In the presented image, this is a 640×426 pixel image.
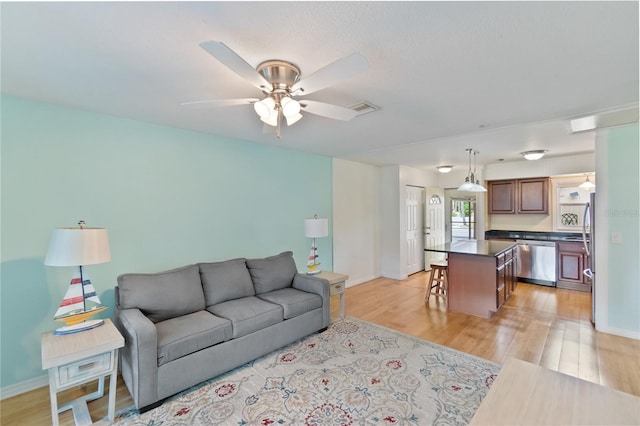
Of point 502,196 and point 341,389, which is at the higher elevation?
point 502,196

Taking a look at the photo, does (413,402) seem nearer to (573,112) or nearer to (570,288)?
(573,112)

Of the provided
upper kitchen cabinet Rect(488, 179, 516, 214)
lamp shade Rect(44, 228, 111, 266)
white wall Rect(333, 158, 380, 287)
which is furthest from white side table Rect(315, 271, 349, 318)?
upper kitchen cabinet Rect(488, 179, 516, 214)

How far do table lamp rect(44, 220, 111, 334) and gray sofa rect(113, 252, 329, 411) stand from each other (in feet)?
A: 0.90

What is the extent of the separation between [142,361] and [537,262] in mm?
6176

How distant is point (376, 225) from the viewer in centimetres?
602

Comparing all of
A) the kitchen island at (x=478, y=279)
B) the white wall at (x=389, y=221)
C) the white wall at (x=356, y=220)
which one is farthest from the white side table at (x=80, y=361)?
the white wall at (x=389, y=221)

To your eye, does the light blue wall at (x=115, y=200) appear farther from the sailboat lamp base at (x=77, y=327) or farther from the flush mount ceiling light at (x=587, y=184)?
the flush mount ceiling light at (x=587, y=184)

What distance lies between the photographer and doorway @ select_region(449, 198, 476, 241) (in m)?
6.38

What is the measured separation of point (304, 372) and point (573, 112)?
346 centimetres

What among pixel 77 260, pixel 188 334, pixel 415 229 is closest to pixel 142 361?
pixel 188 334

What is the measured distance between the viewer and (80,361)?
1.94 metres

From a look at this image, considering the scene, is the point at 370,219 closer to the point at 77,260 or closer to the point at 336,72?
the point at 336,72

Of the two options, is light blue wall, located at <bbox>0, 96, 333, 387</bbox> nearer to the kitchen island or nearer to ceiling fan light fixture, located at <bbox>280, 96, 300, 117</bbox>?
ceiling fan light fixture, located at <bbox>280, 96, 300, 117</bbox>

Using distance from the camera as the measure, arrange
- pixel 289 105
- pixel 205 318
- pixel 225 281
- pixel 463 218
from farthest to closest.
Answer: pixel 463 218 < pixel 225 281 < pixel 205 318 < pixel 289 105
